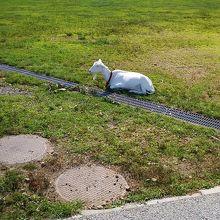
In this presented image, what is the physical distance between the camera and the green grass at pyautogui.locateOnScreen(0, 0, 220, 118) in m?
15.2

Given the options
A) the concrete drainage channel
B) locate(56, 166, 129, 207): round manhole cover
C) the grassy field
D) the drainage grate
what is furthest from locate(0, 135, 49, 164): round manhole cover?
the drainage grate

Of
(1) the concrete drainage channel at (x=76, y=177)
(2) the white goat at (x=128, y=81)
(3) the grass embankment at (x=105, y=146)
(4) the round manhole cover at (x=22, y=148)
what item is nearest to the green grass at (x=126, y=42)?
(2) the white goat at (x=128, y=81)

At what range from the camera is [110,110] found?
12523 millimetres

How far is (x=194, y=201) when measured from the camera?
847 cm

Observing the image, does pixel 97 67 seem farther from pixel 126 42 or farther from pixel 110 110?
pixel 126 42

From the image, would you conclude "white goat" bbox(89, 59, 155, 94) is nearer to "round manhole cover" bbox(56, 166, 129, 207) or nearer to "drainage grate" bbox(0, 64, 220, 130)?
"drainage grate" bbox(0, 64, 220, 130)

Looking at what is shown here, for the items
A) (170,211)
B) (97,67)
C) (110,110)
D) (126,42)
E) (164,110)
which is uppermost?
(97,67)

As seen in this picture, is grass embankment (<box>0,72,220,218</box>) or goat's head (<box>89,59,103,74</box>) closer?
grass embankment (<box>0,72,220,218</box>)

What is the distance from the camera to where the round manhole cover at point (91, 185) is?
27.8ft

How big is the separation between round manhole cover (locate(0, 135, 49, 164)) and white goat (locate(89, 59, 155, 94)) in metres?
4.13

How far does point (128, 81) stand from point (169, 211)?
6527mm

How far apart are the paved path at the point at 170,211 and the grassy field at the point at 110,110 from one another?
265 millimetres

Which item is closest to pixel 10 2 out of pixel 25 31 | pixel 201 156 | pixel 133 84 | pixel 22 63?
pixel 25 31

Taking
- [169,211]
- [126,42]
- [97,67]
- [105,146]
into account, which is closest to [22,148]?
[105,146]
